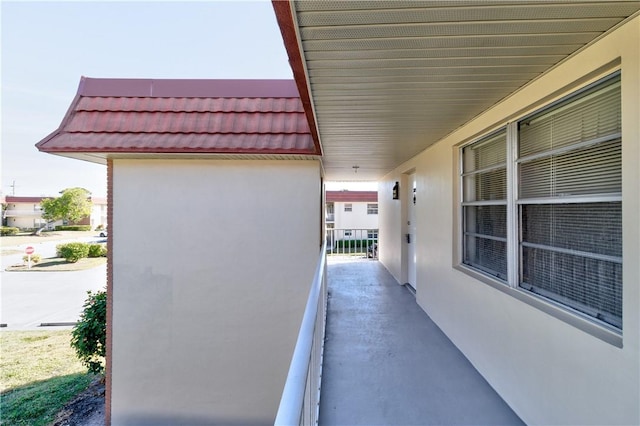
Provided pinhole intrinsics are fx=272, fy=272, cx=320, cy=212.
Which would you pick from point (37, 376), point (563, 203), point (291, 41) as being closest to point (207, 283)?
point (291, 41)

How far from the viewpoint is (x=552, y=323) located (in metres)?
1.77

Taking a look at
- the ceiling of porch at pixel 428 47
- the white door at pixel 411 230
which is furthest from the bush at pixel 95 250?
the ceiling of porch at pixel 428 47

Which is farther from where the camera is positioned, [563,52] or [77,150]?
[77,150]

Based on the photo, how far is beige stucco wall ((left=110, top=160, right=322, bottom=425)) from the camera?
4086 millimetres

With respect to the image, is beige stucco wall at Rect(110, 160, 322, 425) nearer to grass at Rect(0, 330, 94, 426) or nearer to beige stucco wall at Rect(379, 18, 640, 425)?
beige stucco wall at Rect(379, 18, 640, 425)

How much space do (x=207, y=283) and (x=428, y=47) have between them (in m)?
4.03

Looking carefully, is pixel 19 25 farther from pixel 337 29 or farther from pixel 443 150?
pixel 443 150

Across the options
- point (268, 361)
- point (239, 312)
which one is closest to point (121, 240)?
point (239, 312)

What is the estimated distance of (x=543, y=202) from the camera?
6.38 feet

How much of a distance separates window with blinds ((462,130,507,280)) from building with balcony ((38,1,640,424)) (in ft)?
0.08

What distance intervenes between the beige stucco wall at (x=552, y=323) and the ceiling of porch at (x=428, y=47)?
0.14 meters

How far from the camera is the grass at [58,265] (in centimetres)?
1543

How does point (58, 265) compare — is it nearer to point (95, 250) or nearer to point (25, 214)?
point (95, 250)

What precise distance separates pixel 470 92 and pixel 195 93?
374 cm
